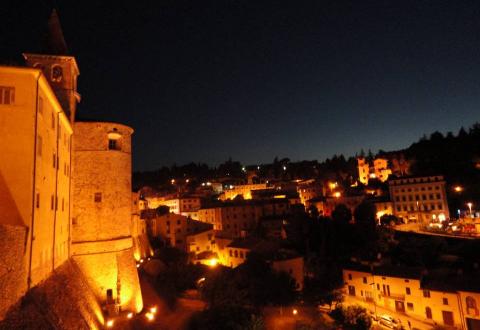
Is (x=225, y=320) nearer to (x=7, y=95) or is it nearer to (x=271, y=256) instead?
(x=271, y=256)

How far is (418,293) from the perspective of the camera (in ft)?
104

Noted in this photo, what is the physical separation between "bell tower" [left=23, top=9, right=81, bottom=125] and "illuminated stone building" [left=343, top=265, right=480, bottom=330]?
33975mm

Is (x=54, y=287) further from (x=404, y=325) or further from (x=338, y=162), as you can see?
(x=338, y=162)

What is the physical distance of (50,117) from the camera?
1452 centimetres

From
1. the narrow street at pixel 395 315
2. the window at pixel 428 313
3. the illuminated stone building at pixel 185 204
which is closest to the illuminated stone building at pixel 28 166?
the narrow street at pixel 395 315

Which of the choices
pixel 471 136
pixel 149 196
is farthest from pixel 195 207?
pixel 471 136

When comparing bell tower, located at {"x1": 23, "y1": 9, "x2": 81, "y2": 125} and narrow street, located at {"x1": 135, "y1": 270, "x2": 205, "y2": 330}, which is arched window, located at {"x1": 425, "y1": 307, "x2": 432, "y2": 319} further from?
bell tower, located at {"x1": 23, "y1": 9, "x2": 81, "y2": 125}

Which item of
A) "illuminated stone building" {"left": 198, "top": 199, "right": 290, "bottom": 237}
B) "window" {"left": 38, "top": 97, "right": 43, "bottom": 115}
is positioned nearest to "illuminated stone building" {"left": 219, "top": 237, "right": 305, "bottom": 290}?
"illuminated stone building" {"left": 198, "top": 199, "right": 290, "bottom": 237}

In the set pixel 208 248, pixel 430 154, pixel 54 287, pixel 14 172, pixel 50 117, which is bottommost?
pixel 208 248

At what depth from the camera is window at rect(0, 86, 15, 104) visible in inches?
456

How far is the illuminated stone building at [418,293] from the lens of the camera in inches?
1118

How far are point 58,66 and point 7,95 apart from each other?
9370 mm

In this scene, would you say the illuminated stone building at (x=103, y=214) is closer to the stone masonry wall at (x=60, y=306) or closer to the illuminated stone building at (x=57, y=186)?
the illuminated stone building at (x=57, y=186)

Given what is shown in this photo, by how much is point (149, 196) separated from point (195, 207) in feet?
74.7
